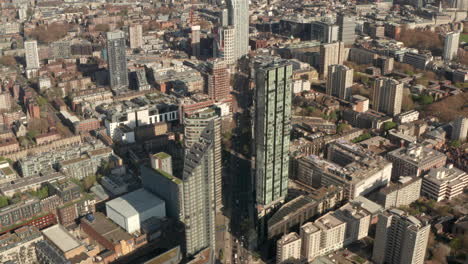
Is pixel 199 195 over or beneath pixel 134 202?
over

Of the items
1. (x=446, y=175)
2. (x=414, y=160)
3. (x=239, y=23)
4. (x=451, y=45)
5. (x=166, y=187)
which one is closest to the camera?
(x=166, y=187)

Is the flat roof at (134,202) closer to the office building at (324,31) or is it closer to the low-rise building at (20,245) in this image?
the low-rise building at (20,245)

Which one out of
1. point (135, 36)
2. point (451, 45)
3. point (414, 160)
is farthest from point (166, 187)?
point (451, 45)

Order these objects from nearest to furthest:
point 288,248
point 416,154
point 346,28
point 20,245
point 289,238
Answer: point 288,248
point 289,238
point 20,245
point 416,154
point 346,28

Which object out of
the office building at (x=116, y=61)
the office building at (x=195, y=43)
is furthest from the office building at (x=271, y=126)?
the office building at (x=195, y=43)

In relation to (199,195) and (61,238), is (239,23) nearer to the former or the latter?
(61,238)

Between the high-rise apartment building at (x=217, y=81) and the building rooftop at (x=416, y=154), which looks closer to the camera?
the building rooftop at (x=416, y=154)

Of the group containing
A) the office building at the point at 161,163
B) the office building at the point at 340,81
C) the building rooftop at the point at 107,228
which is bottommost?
the building rooftop at the point at 107,228
